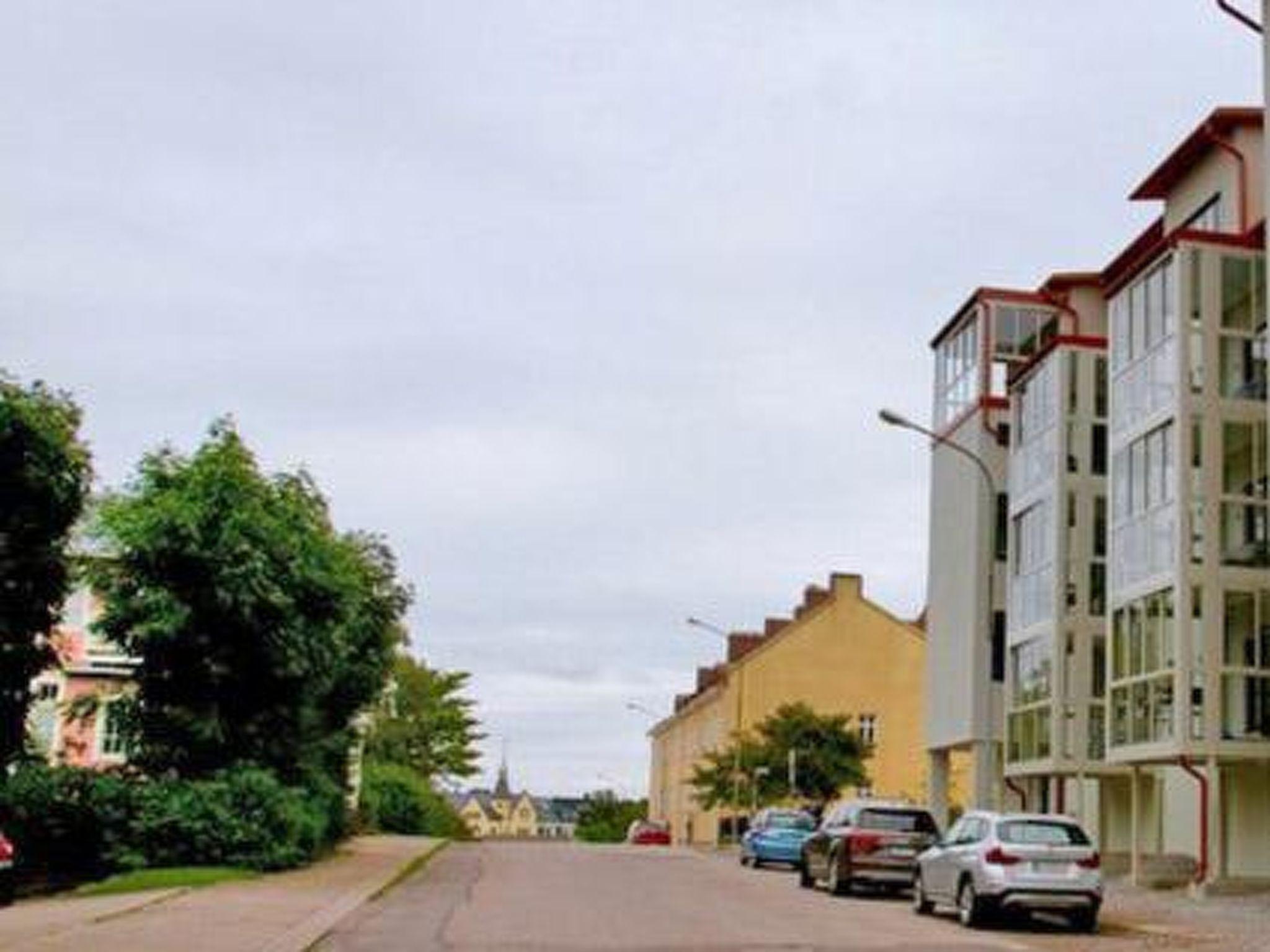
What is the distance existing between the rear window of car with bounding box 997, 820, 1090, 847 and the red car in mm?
12814

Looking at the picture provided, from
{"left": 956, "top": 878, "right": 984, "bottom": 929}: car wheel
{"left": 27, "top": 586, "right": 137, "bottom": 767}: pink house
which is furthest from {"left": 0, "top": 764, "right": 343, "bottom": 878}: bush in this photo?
{"left": 956, "top": 878, "right": 984, "bottom": 929}: car wheel

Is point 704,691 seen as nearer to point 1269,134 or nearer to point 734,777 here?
point 734,777

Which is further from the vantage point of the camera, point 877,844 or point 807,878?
point 807,878

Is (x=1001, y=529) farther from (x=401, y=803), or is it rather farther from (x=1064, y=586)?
(x=401, y=803)

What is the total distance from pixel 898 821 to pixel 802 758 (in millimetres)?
33261

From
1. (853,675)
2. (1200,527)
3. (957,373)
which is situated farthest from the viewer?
(853,675)

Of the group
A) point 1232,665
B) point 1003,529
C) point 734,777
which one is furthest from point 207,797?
point 734,777

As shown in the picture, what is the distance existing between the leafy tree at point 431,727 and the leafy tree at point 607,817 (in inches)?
619

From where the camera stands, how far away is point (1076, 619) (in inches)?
1592

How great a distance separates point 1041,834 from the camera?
77.3 ft

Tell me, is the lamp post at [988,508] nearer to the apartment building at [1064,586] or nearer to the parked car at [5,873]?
the apartment building at [1064,586]

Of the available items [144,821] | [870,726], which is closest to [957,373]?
[144,821]

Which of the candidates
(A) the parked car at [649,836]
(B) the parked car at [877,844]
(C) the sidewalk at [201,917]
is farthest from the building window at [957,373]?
(A) the parked car at [649,836]

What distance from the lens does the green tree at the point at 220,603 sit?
31.8m
